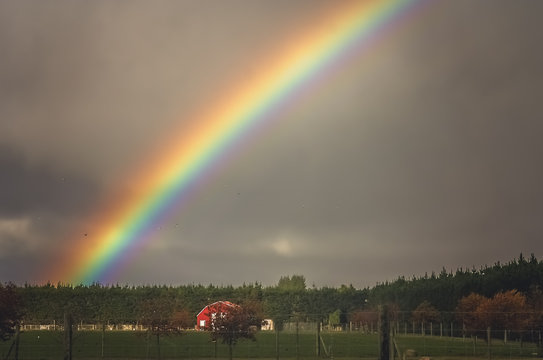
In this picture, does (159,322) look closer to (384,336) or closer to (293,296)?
(384,336)

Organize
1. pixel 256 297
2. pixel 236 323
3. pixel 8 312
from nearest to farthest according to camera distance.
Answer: pixel 8 312, pixel 236 323, pixel 256 297

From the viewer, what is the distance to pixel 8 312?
116 feet

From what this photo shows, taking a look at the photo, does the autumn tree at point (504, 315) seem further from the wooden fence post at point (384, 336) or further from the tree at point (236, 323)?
the wooden fence post at point (384, 336)

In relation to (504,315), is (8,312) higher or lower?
higher

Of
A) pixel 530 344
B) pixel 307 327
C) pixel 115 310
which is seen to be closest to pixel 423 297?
pixel 307 327

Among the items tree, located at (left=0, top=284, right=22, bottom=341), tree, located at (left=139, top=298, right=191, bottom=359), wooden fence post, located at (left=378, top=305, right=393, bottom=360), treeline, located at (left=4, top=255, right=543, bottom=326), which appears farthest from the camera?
treeline, located at (left=4, top=255, right=543, bottom=326)

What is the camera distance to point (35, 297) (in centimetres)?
11100

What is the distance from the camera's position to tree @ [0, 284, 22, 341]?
35.0m

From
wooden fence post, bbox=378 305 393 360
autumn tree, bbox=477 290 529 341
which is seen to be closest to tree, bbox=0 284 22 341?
wooden fence post, bbox=378 305 393 360

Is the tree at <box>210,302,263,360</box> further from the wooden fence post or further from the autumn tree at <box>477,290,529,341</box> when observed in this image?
the wooden fence post

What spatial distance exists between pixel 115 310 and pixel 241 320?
3001 inches

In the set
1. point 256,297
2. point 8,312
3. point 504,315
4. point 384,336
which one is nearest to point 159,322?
point 8,312

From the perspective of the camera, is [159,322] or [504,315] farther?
[504,315]

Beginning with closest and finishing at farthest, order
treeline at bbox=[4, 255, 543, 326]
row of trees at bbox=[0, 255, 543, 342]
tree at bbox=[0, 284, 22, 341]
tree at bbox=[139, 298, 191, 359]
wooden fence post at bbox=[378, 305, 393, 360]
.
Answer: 1. wooden fence post at bbox=[378, 305, 393, 360]
2. tree at bbox=[0, 284, 22, 341]
3. tree at bbox=[139, 298, 191, 359]
4. row of trees at bbox=[0, 255, 543, 342]
5. treeline at bbox=[4, 255, 543, 326]
